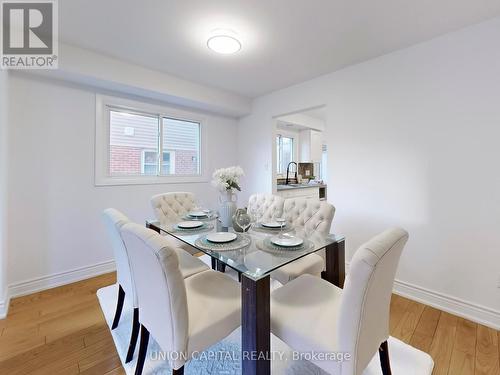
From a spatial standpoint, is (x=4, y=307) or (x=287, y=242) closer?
(x=287, y=242)

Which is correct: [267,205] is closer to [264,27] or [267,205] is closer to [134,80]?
[264,27]

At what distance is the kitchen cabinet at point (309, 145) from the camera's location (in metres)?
5.52

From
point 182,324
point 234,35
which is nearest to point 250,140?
point 234,35

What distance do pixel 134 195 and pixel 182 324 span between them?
7.71 feet

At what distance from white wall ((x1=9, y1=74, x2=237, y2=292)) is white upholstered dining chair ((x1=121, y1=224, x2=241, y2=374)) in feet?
6.04

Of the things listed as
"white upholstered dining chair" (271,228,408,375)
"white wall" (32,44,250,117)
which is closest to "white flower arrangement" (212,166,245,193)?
"white upholstered dining chair" (271,228,408,375)

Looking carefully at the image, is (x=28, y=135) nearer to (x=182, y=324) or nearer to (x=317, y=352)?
(x=182, y=324)

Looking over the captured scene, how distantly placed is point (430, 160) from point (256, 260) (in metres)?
1.92

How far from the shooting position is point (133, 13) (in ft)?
5.72

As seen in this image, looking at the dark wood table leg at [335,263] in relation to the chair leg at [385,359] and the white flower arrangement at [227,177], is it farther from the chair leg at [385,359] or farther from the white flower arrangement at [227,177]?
the white flower arrangement at [227,177]

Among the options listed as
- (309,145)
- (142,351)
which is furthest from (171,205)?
(309,145)

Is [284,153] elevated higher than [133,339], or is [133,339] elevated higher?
[284,153]

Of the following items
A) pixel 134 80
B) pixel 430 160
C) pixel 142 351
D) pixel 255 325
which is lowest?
pixel 142 351

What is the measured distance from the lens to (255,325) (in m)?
1.06
